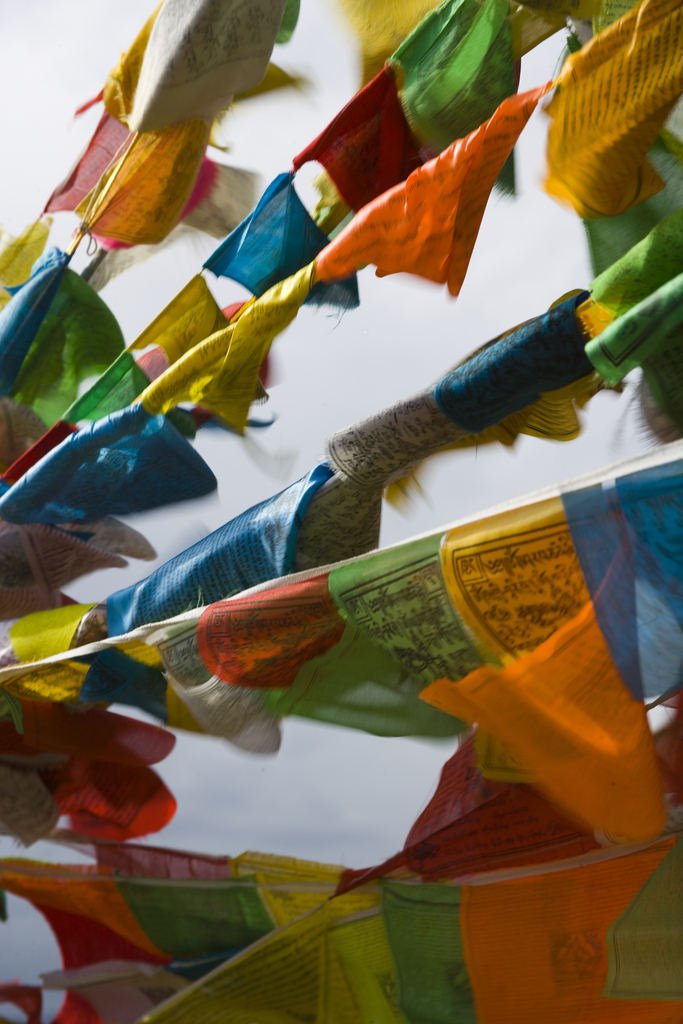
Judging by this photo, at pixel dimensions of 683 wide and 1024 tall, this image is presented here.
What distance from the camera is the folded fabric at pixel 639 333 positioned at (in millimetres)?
634

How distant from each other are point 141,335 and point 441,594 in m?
0.69

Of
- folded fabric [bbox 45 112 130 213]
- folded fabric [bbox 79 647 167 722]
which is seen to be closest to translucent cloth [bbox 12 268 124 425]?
folded fabric [bbox 45 112 130 213]

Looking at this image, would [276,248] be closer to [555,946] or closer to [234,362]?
[234,362]

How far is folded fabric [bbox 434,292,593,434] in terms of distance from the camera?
0.79 meters

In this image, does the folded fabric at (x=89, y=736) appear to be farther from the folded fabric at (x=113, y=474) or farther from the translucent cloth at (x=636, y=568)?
the translucent cloth at (x=636, y=568)

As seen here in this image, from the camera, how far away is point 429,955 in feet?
3.41

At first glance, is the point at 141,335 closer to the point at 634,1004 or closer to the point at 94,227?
the point at 94,227

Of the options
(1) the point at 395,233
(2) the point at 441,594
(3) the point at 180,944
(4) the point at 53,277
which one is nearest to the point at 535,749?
(2) the point at 441,594

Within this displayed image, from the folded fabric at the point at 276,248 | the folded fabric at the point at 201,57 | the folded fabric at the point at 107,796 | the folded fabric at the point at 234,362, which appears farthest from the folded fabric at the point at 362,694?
the folded fabric at the point at 201,57

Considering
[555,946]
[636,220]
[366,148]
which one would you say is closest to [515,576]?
[636,220]

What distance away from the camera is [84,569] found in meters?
1.53

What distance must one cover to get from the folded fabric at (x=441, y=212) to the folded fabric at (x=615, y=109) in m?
0.05

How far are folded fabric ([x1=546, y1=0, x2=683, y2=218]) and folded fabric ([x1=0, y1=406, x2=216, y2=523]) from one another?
0.62 metres

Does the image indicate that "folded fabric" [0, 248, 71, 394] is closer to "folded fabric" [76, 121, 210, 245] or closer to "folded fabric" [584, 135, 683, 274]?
→ "folded fabric" [76, 121, 210, 245]
